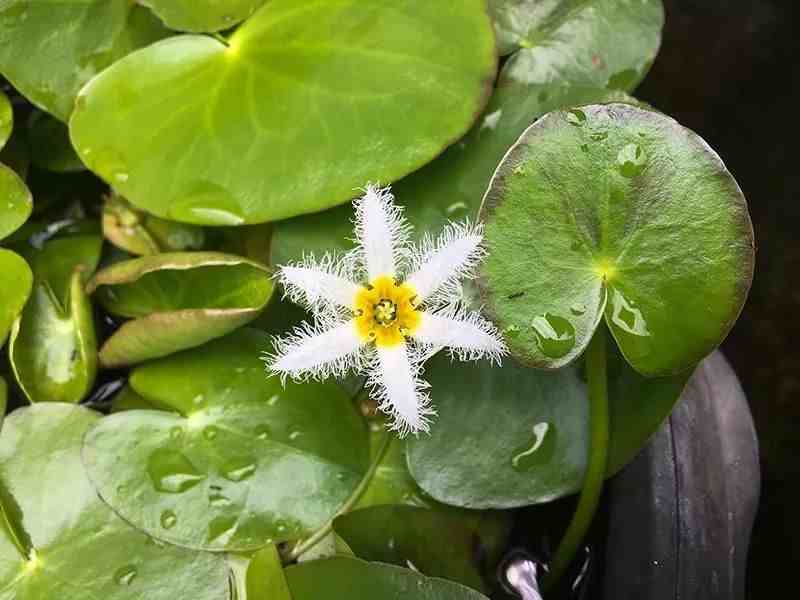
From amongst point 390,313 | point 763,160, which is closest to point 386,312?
point 390,313

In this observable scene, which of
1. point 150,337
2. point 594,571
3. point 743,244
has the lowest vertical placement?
point 594,571

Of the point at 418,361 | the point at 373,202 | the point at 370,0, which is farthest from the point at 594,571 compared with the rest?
the point at 370,0

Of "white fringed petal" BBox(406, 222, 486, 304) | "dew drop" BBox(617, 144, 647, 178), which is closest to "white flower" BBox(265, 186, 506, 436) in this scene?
"white fringed petal" BBox(406, 222, 486, 304)

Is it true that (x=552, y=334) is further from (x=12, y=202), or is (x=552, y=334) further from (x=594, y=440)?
(x=12, y=202)

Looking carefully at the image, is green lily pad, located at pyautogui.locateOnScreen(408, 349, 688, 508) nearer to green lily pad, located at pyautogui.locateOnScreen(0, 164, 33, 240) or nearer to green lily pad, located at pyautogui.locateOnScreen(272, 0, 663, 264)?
green lily pad, located at pyautogui.locateOnScreen(272, 0, 663, 264)

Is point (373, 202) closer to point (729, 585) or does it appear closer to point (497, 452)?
→ point (497, 452)
